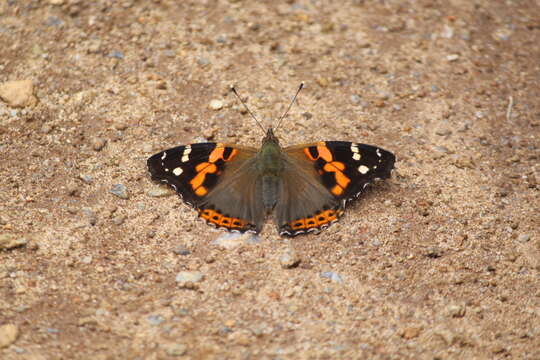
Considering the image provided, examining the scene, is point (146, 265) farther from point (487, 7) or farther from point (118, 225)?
point (487, 7)

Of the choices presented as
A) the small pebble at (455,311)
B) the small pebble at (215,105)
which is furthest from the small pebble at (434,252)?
the small pebble at (215,105)

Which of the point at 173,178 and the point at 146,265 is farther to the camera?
the point at 173,178

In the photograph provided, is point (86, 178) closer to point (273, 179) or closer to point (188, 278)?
point (188, 278)

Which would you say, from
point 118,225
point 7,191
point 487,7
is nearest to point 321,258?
point 118,225

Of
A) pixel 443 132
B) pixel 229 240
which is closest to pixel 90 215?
pixel 229 240

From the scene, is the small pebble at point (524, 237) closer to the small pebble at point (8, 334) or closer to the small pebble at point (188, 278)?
the small pebble at point (188, 278)

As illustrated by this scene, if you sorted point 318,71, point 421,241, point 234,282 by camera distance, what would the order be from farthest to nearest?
point 318,71 → point 421,241 → point 234,282
